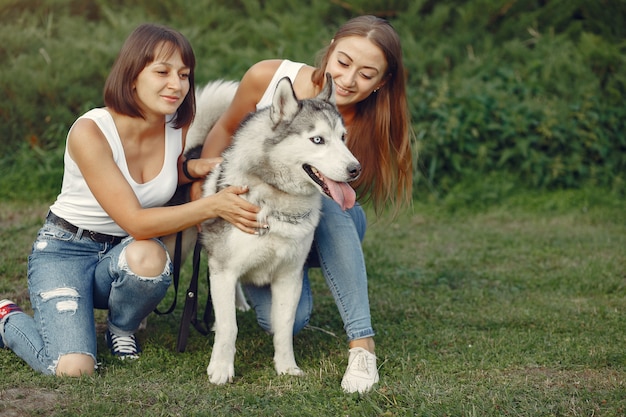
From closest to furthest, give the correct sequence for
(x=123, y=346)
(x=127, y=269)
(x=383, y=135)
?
(x=127, y=269) → (x=123, y=346) → (x=383, y=135)

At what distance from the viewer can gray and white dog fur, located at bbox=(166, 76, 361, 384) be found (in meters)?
2.81

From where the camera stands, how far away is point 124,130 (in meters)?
3.04

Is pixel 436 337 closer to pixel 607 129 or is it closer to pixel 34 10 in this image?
pixel 607 129

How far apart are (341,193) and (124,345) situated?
3.97 ft

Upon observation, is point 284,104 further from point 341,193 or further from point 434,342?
point 434,342

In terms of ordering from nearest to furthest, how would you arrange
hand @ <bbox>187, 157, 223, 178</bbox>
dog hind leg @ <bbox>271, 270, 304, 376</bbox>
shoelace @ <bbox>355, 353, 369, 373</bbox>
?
1. shoelace @ <bbox>355, 353, 369, 373</bbox>
2. dog hind leg @ <bbox>271, 270, 304, 376</bbox>
3. hand @ <bbox>187, 157, 223, 178</bbox>

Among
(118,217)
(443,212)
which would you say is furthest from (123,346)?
(443,212)

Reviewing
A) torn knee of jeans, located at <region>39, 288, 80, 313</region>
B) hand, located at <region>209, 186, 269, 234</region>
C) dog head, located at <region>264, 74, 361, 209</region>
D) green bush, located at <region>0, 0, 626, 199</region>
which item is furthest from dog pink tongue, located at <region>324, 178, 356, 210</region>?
green bush, located at <region>0, 0, 626, 199</region>

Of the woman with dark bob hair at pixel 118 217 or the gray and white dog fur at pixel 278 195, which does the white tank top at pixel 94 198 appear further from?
the gray and white dog fur at pixel 278 195

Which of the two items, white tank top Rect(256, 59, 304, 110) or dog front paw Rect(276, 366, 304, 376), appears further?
white tank top Rect(256, 59, 304, 110)

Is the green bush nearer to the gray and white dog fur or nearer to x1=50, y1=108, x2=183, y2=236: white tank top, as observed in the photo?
x1=50, y1=108, x2=183, y2=236: white tank top

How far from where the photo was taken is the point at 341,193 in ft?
9.05

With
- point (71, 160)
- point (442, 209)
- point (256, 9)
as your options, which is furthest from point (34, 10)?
point (71, 160)

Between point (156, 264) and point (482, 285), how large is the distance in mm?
2250
